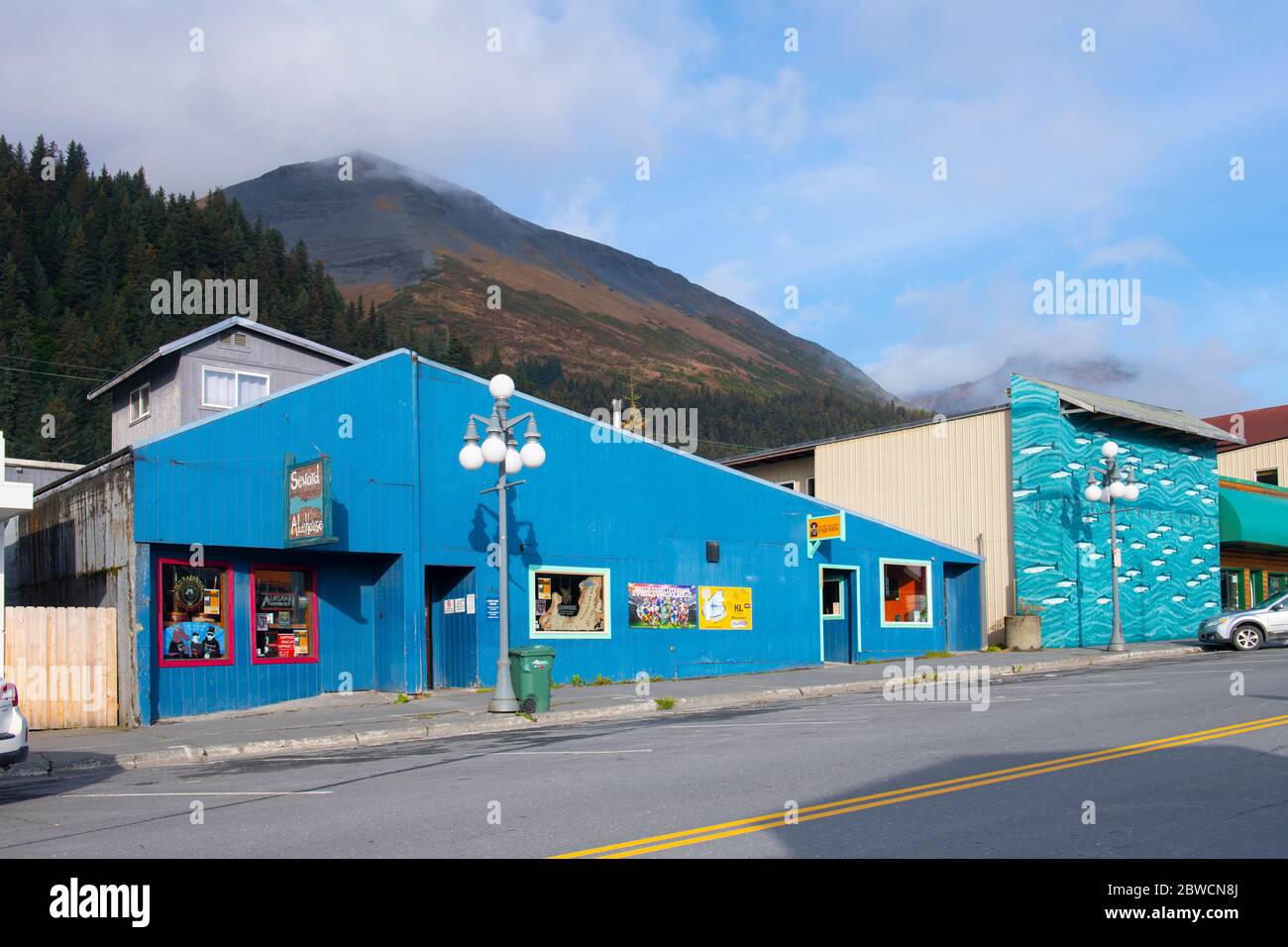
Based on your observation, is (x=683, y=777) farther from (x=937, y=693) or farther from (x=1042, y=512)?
(x=1042, y=512)

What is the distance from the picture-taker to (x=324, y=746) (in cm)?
1664

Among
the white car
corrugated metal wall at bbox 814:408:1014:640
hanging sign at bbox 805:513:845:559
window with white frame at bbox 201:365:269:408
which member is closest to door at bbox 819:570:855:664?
hanging sign at bbox 805:513:845:559

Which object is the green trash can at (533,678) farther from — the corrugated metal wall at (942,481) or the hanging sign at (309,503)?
the corrugated metal wall at (942,481)

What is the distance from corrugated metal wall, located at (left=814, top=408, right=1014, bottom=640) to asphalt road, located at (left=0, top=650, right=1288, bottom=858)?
18.4m

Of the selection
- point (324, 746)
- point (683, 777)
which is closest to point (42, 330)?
point (324, 746)

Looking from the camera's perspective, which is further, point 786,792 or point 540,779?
point 540,779

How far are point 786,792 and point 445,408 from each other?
14733 millimetres

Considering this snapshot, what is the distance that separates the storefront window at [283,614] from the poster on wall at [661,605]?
23.7 feet

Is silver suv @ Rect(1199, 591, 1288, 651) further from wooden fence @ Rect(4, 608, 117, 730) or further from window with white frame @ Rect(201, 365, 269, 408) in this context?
wooden fence @ Rect(4, 608, 117, 730)

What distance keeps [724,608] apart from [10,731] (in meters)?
18.3

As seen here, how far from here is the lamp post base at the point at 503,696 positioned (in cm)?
1886

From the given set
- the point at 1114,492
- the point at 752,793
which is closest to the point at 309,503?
the point at 752,793

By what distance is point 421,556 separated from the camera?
2252 centimetres
